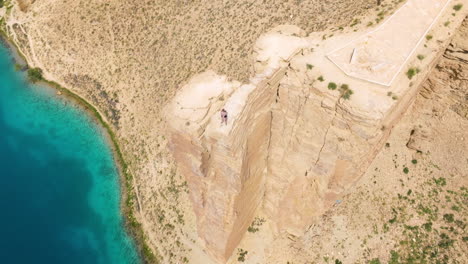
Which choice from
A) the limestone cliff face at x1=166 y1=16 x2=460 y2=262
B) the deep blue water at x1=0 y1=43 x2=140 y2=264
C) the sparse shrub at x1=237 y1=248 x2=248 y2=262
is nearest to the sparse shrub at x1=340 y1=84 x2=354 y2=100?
the limestone cliff face at x1=166 y1=16 x2=460 y2=262

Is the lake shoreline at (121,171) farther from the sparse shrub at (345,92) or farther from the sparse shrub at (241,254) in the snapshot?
the sparse shrub at (345,92)

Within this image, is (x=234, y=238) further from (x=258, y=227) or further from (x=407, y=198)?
(x=407, y=198)

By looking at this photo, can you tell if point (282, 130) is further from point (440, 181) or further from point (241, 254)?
point (440, 181)

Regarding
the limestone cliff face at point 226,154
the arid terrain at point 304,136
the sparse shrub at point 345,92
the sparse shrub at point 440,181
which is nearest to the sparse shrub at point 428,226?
the arid terrain at point 304,136

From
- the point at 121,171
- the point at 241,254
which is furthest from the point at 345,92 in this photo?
the point at 121,171

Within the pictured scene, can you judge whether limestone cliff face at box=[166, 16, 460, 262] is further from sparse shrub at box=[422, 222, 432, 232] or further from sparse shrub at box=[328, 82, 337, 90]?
sparse shrub at box=[422, 222, 432, 232]
